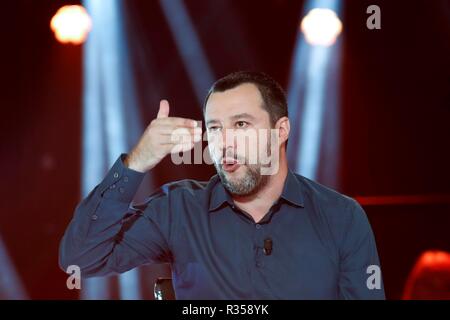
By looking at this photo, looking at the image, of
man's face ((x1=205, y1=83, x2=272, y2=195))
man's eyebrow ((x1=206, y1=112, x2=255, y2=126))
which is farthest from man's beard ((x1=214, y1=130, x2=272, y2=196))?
man's eyebrow ((x1=206, y1=112, x2=255, y2=126))

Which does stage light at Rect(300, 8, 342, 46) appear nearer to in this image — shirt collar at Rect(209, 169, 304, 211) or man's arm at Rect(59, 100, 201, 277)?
shirt collar at Rect(209, 169, 304, 211)

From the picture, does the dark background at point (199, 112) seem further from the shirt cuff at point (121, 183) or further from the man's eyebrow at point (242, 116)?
the shirt cuff at point (121, 183)

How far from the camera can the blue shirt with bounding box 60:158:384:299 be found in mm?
1519

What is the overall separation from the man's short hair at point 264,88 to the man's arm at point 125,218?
0.25 m

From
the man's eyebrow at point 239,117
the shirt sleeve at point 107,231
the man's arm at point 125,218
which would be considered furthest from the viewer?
the man's eyebrow at point 239,117

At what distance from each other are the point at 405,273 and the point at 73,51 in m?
3.03

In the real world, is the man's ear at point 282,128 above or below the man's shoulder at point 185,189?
above

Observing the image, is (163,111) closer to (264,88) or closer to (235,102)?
(235,102)

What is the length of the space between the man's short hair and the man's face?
0.02 meters

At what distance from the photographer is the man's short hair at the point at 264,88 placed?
1.67m

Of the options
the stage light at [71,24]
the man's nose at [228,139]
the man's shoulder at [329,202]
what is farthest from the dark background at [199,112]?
the man's nose at [228,139]

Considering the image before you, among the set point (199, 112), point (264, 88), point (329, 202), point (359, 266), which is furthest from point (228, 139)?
point (199, 112)

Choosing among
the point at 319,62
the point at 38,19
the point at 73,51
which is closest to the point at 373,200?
the point at 319,62
